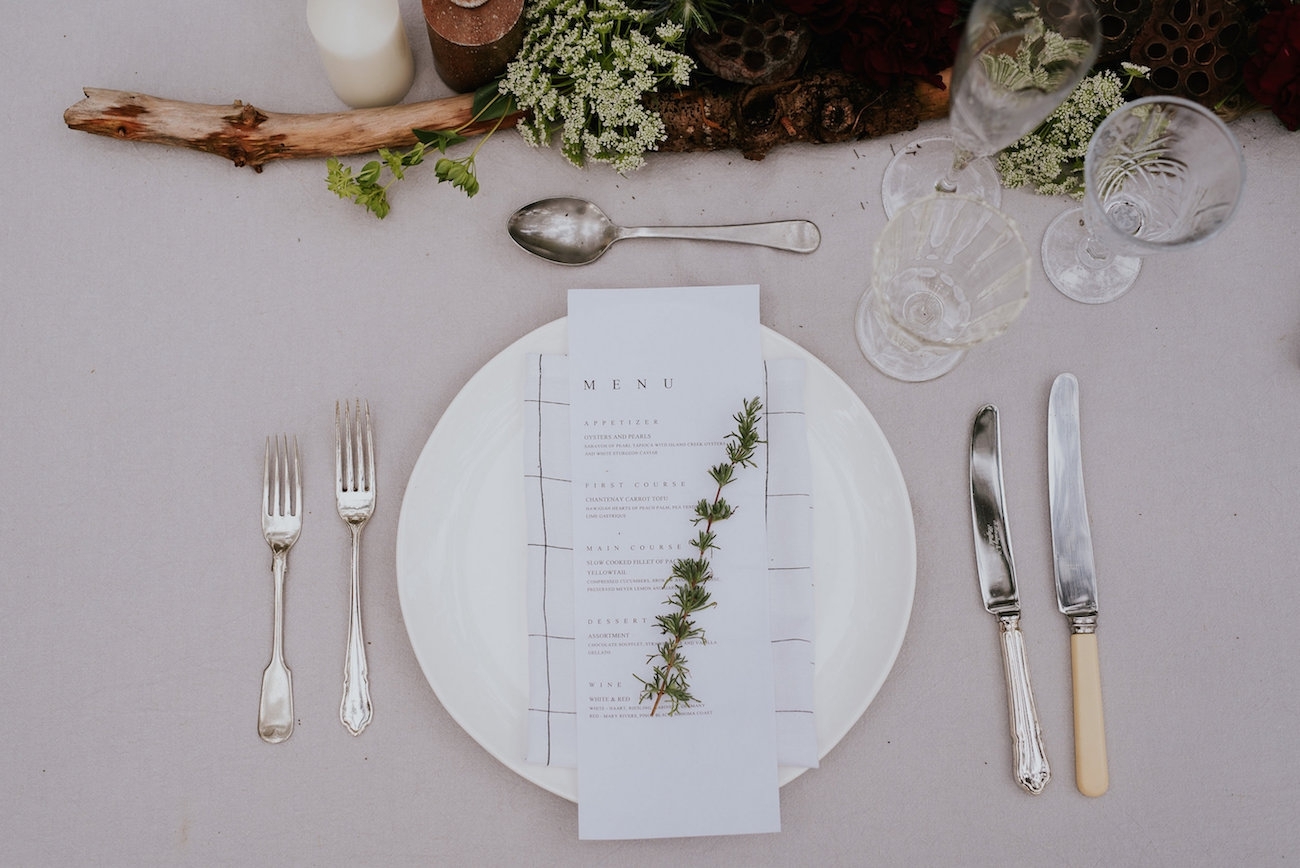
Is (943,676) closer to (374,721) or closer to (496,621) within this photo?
(496,621)

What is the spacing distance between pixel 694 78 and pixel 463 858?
0.86 meters

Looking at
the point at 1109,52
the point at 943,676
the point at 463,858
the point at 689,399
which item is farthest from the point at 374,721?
the point at 1109,52

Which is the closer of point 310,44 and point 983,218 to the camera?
point 983,218

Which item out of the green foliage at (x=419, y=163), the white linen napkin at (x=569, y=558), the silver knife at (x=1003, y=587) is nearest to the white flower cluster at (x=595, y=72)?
→ the green foliage at (x=419, y=163)

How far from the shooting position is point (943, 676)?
2.91 feet

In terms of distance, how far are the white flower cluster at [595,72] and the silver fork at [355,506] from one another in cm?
36

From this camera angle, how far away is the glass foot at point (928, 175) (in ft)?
3.11

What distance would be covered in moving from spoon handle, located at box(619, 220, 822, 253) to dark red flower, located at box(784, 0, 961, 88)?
6.7 inches

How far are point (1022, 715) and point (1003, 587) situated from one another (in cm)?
13

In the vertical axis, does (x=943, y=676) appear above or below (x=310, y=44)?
below

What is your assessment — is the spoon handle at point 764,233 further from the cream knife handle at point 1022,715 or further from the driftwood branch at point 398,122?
the cream knife handle at point 1022,715

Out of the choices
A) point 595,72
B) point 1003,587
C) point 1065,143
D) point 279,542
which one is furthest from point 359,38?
point 1003,587

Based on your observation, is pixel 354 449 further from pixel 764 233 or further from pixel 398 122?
pixel 764 233

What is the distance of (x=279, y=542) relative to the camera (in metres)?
0.90
